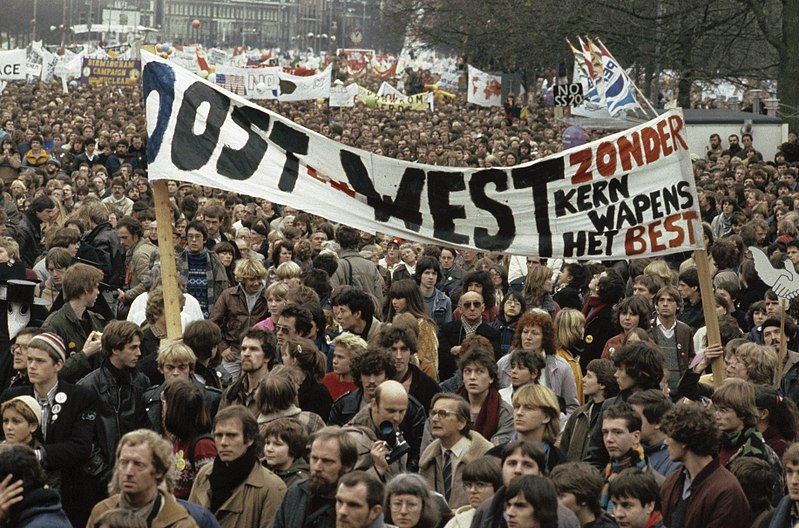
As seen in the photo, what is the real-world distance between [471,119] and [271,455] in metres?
34.1

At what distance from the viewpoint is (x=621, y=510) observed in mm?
6250

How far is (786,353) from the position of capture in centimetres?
966

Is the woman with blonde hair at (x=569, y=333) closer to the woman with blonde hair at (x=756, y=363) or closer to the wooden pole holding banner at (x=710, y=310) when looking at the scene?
the woman with blonde hair at (x=756, y=363)

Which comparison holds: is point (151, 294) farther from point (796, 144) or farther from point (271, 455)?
point (796, 144)

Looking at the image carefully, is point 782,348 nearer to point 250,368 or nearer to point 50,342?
point 250,368

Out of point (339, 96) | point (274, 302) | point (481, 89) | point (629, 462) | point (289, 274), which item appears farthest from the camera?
point (481, 89)

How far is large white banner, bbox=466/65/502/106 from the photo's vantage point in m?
44.3

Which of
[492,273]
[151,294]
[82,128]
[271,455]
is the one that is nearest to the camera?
[271,455]

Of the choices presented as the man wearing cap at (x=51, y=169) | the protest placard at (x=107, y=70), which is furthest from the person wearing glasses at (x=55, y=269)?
the protest placard at (x=107, y=70)

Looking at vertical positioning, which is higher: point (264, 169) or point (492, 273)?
point (264, 169)

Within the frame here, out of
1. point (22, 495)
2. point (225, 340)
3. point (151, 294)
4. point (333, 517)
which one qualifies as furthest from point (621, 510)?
point (225, 340)

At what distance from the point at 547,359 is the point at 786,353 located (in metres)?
1.54

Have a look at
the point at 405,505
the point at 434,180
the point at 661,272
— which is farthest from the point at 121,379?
the point at 661,272

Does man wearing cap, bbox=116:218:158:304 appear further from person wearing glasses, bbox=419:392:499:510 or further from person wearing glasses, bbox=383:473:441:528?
person wearing glasses, bbox=383:473:441:528
